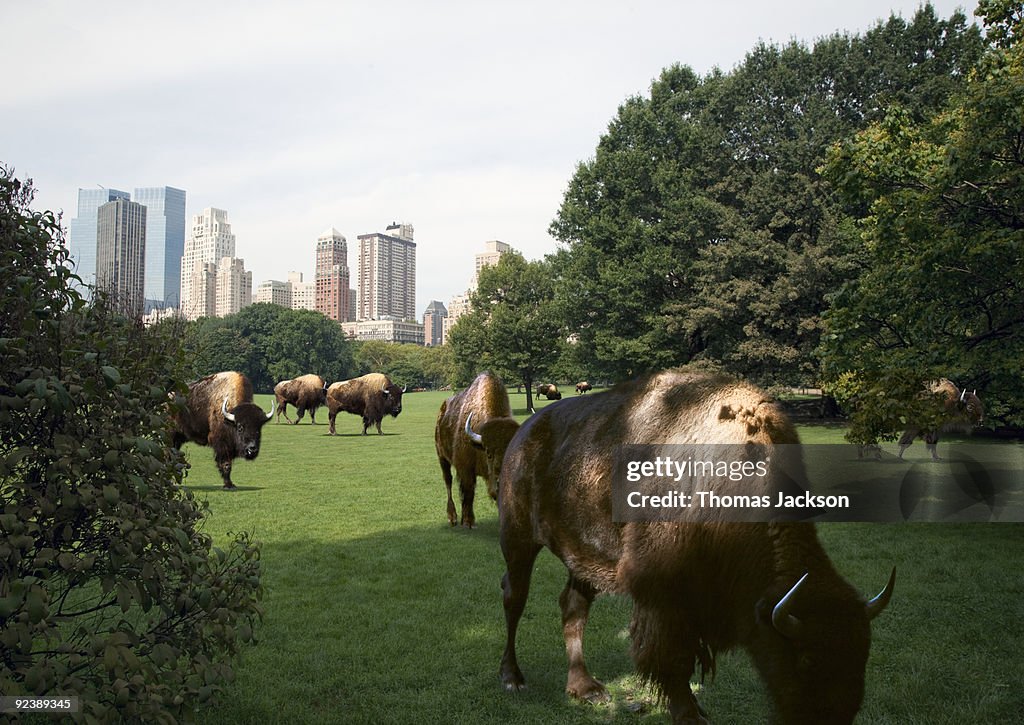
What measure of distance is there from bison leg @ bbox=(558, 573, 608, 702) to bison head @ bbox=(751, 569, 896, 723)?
2.14 meters

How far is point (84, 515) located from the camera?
324 cm

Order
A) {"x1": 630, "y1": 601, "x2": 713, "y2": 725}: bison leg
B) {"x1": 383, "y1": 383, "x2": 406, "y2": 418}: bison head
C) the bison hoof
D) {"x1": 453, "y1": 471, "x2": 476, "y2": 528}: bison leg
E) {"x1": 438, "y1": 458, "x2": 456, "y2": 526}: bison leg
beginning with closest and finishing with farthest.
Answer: {"x1": 630, "y1": 601, "x2": 713, "y2": 725}: bison leg < the bison hoof < {"x1": 453, "y1": 471, "x2": 476, "y2": 528}: bison leg < {"x1": 438, "y1": 458, "x2": 456, "y2": 526}: bison leg < {"x1": 383, "y1": 383, "x2": 406, "y2": 418}: bison head

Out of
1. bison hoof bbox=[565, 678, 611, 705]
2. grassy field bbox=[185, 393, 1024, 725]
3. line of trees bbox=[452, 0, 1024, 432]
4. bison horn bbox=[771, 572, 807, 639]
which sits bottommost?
grassy field bbox=[185, 393, 1024, 725]

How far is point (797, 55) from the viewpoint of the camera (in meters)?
33.6

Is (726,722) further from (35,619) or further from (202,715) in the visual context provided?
(35,619)

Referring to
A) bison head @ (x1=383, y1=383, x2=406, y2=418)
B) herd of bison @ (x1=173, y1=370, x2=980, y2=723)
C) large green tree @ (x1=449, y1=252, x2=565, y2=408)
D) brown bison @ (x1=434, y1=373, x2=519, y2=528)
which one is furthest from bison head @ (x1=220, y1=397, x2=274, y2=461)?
large green tree @ (x1=449, y1=252, x2=565, y2=408)

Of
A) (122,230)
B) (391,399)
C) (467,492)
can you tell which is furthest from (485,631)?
(122,230)

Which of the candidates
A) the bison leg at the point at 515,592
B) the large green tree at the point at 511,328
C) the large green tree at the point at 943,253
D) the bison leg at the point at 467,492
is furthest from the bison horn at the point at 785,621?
the large green tree at the point at 511,328

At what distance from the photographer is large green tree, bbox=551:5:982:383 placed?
1202 inches

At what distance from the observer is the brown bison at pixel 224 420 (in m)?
15.1

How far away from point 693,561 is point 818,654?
726 millimetres

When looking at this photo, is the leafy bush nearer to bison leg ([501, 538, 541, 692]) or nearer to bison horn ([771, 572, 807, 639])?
bison leg ([501, 538, 541, 692])

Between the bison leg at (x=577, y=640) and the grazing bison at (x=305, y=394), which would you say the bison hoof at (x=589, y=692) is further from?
the grazing bison at (x=305, y=394)

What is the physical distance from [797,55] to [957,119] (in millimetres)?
26390
